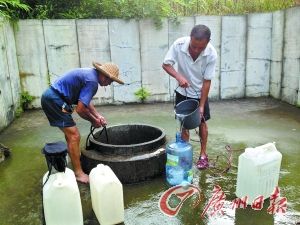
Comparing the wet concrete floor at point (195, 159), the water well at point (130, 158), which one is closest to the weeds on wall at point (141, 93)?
the wet concrete floor at point (195, 159)

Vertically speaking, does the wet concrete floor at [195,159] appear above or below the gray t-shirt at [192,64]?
below

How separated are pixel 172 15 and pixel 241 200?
213 inches

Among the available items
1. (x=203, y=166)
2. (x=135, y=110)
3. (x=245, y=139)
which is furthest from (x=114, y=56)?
(x=203, y=166)

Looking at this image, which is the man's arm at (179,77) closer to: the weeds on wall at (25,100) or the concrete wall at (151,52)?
the concrete wall at (151,52)

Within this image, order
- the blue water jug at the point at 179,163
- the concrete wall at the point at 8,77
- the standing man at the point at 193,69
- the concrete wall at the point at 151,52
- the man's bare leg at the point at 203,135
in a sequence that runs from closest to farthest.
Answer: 1. the blue water jug at the point at 179,163
2. the standing man at the point at 193,69
3. the man's bare leg at the point at 203,135
4. the concrete wall at the point at 8,77
5. the concrete wall at the point at 151,52

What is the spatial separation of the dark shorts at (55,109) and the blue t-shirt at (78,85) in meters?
0.08

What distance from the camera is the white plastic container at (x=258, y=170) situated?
3.19 meters

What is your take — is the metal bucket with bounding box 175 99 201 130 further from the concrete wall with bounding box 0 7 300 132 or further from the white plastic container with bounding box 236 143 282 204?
the concrete wall with bounding box 0 7 300 132

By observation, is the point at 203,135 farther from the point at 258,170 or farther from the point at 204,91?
the point at 258,170

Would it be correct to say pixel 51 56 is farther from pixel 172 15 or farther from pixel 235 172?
pixel 235 172

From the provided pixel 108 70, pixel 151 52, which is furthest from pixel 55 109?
pixel 151 52

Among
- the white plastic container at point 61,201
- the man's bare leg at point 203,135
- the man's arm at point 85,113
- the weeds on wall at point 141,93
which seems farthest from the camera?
the weeds on wall at point 141,93

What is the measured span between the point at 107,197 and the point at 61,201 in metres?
0.42

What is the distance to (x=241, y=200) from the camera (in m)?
3.35
